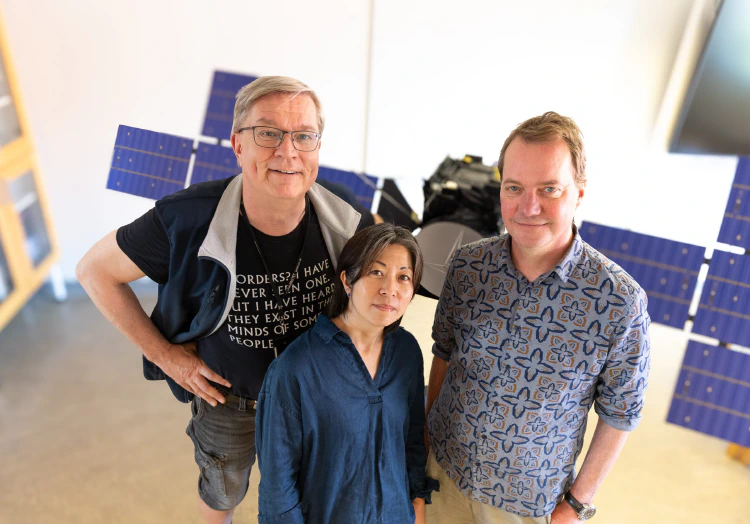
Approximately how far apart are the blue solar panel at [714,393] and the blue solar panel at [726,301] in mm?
81

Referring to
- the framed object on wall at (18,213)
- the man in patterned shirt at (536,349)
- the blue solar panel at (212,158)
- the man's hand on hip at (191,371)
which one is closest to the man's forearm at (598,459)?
the man in patterned shirt at (536,349)

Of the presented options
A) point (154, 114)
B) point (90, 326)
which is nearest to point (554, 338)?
point (154, 114)

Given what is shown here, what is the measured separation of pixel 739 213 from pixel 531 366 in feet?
4.00

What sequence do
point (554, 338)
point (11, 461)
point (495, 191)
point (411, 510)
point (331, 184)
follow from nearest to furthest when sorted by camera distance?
1. point (554, 338)
2. point (411, 510)
3. point (331, 184)
4. point (495, 191)
5. point (11, 461)

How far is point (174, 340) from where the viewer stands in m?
1.75

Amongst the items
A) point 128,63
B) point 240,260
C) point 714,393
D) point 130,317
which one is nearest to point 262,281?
point 240,260

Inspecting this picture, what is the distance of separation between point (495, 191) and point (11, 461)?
2.84 metres

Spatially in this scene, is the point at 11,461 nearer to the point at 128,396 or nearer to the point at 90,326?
the point at 128,396

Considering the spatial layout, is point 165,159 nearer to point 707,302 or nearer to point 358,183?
point 358,183

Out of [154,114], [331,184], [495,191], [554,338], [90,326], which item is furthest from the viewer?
[90,326]

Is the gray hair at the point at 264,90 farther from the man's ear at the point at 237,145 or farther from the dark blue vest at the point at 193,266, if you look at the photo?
the dark blue vest at the point at 193,266

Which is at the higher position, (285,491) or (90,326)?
(285,491)

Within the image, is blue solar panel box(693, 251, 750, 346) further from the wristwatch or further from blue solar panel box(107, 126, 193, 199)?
blue solar panel box(107, 126, 193, 199)

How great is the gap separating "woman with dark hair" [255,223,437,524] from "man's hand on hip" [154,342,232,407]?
44 cm
